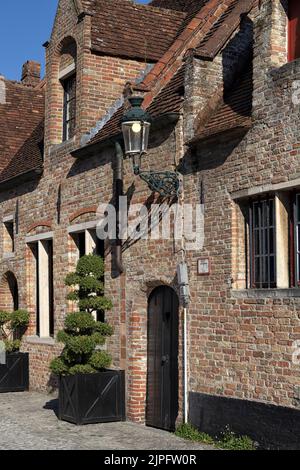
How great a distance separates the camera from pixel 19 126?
70.6 ft

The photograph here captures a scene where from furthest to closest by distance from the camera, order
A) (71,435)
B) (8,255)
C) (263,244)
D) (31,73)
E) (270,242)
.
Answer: (31,73) < (8,255) < (71,435) < (263,244) < (270,242)

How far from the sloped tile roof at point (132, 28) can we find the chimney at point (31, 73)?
385 inches

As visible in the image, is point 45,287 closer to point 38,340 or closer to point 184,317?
point 38,340

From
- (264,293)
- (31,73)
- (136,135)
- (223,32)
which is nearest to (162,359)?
(264,293)

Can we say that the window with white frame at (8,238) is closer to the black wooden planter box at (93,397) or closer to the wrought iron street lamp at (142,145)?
the black wooden planter box at (93,397)

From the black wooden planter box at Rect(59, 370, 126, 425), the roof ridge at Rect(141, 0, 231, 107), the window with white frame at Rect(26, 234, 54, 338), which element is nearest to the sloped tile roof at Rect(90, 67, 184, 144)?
the roof ridge at Rect(141, 0, 231, 107)

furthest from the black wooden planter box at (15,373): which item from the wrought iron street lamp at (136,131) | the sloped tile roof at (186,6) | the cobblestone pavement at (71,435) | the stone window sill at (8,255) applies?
the sloped tile roof at (186,6)

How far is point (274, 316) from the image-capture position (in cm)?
981

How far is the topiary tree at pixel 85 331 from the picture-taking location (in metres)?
12.9

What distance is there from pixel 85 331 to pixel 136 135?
12.2 feet

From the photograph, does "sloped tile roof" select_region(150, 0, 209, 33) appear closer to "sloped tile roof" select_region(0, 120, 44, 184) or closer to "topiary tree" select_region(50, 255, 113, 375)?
"sloped tile roof" select_region(0, 120, 44, 184)

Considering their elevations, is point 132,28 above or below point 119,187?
above

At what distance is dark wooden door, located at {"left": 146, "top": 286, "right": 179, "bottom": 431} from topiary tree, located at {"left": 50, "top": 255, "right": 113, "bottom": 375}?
0.90 meters
